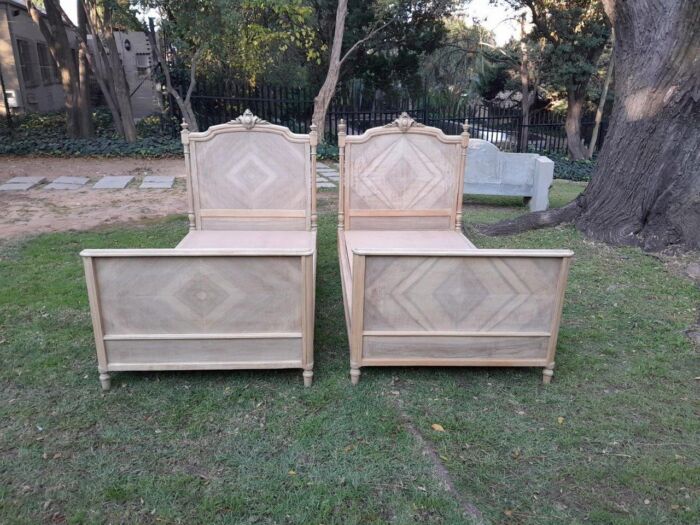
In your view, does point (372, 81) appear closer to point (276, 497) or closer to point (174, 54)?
point (174, 54)

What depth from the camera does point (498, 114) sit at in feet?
46.0

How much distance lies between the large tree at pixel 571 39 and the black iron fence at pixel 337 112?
1039 millimetres

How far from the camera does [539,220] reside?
6.32 m

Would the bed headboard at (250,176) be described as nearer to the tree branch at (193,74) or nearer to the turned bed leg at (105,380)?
the turned bed leg at (105,380)

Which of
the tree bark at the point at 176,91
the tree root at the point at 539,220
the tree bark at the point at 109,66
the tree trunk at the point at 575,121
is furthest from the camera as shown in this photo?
the tree trunk at the point at 575,121

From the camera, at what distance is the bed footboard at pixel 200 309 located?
290 centimetres

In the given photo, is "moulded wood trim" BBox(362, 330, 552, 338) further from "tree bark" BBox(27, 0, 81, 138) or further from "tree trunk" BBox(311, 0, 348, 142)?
"tree bark" BBox(27, 0, 81, 138)

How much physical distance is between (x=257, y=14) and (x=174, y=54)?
222cm

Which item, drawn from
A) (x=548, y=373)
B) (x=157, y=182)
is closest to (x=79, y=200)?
(x=157, y=182)

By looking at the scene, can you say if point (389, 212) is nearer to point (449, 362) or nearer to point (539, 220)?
point (449, 362)

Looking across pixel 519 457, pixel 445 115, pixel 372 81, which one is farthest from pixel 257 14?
pixel 519 457

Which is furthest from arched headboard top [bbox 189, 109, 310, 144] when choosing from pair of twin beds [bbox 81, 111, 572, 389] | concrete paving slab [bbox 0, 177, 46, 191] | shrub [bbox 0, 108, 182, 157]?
shrub [bbox 0, 108, 182, 157]

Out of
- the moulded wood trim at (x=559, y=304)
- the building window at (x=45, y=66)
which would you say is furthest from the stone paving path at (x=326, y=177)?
the building window at (x=45, y=66)

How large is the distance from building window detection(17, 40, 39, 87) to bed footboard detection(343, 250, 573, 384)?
15.6 metres
